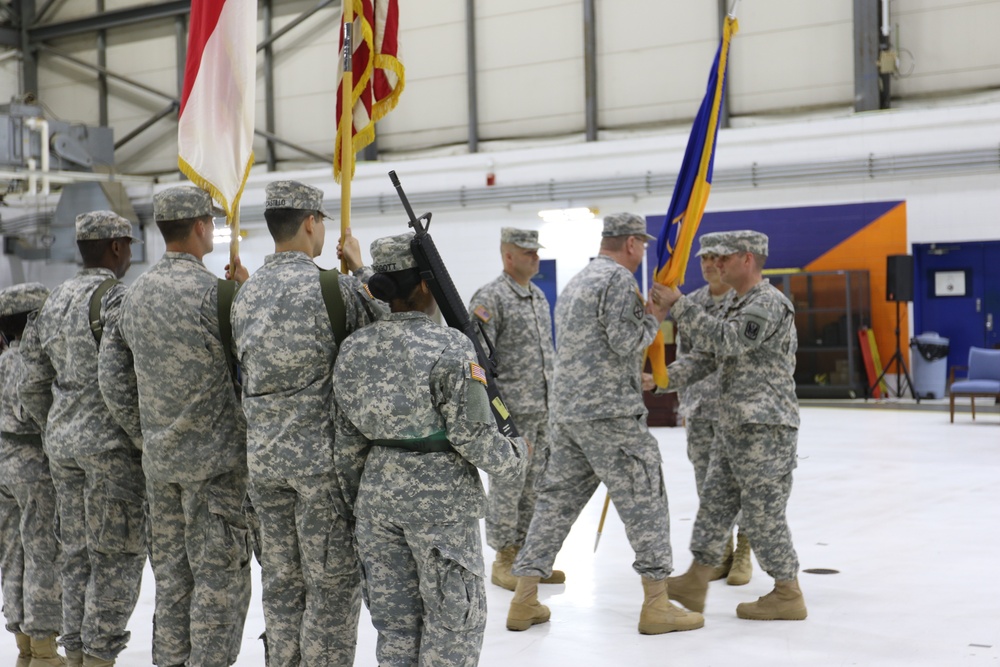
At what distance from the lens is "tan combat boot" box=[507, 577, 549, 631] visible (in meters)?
4.26

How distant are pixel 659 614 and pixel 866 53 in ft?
33.8

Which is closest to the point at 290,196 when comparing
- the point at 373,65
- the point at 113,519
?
the point at 373,65

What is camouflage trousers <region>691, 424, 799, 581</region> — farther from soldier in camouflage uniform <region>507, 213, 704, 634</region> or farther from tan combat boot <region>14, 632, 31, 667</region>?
tan combat boot <region>14, 632, 31, 667</region>

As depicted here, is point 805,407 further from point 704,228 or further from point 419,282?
point 419,282

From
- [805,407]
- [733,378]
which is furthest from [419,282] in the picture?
[805,407]

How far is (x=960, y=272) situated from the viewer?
1264cm

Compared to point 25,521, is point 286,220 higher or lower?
higher

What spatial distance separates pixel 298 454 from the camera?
9.60 feet

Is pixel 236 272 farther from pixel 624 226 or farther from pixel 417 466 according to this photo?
pixel 624 226

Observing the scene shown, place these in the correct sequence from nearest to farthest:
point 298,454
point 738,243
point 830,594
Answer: point 298,454
point 738,243
point 830,594

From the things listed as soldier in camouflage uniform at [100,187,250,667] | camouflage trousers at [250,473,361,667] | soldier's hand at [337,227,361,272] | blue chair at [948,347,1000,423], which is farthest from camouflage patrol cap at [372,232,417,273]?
blue chair at [948,347,1000,423]

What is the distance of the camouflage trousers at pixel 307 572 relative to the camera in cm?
295

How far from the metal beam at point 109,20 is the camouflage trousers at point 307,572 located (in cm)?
1557

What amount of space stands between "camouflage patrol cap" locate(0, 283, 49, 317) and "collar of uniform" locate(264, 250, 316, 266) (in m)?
1.44
